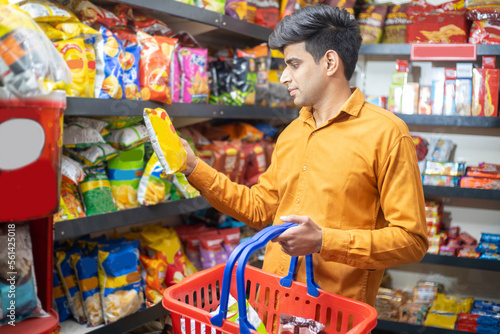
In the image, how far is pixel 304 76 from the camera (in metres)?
1.66

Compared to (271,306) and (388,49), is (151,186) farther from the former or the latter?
(388,49)

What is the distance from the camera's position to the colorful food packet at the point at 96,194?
215 centimetres

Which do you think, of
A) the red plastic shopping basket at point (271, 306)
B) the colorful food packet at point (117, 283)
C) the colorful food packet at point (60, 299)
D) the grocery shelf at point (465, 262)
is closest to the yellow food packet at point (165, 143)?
the red plastic shopping basket at point (271, 306)

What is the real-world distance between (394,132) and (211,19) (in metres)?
1.33

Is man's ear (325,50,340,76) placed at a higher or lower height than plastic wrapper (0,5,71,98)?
higher

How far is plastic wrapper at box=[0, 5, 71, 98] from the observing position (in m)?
0.80

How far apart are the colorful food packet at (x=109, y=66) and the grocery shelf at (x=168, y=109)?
5 centimetres

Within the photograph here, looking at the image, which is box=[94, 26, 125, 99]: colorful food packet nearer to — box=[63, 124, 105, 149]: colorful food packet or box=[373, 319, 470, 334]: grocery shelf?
box=[63, 124, 105, 149]: colorful food packet

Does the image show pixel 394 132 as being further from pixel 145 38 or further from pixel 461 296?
pixel 461 296

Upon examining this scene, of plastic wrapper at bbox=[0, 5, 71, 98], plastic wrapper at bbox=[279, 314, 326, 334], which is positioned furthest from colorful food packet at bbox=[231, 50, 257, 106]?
plastic wrapper at bbox=[0, 5, 71, 98]

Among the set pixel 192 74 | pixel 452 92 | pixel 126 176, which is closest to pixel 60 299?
pixel 126 176

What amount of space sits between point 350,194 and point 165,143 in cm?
60

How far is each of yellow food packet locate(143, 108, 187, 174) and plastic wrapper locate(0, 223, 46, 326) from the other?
562 millimetres

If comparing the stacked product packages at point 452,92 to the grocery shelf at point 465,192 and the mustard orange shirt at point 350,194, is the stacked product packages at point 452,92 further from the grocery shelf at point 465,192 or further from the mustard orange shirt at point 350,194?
the mustard orange shirt at point 350,194
